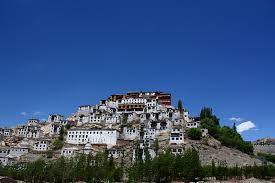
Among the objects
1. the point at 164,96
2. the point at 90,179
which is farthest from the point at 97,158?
the point at 164,96

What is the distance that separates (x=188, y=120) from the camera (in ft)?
340

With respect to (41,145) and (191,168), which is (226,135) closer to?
(191,168)

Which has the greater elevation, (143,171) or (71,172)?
(143,171)

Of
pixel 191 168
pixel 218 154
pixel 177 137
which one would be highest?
pixel 177 137

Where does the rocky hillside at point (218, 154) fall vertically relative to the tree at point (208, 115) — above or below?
below

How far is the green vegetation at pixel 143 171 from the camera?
69.1 m

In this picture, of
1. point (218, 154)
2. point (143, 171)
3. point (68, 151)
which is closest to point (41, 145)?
point (68, 151)

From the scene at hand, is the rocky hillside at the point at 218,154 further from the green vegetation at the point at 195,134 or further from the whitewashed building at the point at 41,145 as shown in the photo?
the whitewashed building at the point at 41,145

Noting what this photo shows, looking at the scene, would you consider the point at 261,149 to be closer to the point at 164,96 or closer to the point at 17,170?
the point at 164,96

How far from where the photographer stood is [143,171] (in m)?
69.9

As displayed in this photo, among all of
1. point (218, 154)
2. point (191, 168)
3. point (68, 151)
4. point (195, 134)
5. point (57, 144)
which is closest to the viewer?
point (191, 168)

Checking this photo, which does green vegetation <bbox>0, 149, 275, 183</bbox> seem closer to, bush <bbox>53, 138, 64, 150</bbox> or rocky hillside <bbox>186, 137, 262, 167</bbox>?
rocky hillside <bbox>186, 137, 262, 167</bbox>

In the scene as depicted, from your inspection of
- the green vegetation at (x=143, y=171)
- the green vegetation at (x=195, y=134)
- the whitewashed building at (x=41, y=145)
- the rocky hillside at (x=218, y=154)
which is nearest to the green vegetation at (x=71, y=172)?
the green vegetation at (x=143, y=171)

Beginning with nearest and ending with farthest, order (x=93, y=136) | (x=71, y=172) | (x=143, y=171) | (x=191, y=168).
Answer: (x=191, y=168), (x=143, y=171), (x=71, y=172), (x=93, y=136)
